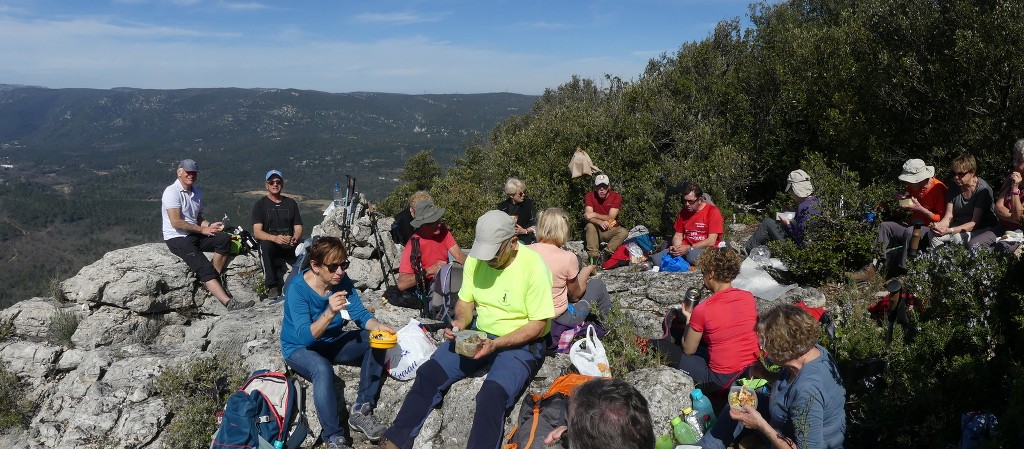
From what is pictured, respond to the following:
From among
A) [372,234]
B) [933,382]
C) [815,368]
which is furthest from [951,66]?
[372,234]

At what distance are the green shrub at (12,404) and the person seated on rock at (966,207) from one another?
10677mm

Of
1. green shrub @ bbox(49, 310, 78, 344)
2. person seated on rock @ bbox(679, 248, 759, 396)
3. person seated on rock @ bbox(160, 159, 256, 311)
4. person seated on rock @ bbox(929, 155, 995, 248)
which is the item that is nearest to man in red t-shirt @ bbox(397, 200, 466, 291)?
person seated on rock @ bbox(160, 159, 256, 311)

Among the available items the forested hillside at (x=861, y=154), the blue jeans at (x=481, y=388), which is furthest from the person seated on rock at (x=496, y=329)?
the forested hillside at (x=861, y=154)

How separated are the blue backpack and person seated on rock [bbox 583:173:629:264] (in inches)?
247

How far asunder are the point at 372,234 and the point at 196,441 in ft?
20.6

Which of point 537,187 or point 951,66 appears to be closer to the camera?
point 951,66

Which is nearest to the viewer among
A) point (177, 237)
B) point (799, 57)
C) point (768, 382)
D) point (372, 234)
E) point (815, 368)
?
point (815, 368)

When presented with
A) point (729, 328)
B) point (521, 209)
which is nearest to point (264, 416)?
point (729, 328)

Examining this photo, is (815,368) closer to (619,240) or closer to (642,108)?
(619,240)

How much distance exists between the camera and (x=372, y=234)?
11367mm

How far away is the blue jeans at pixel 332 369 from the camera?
5070 mm

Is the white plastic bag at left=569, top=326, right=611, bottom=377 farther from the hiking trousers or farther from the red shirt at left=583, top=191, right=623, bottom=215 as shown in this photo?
the red shirt at left=583, top=191, right=623, bottom=215

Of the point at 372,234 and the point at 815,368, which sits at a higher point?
the point at 815,368

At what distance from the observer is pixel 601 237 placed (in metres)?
10.5
